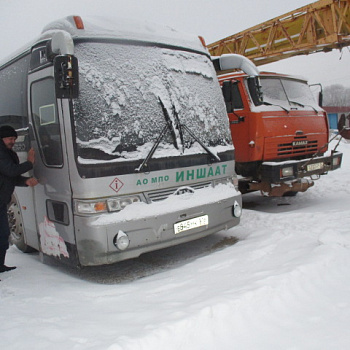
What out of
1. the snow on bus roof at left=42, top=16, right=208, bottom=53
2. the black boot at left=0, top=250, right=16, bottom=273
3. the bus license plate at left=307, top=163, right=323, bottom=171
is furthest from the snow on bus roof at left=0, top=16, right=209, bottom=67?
the bus license plate at left=307, top=163, right=323, bottom=171

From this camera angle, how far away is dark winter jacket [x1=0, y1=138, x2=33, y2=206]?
401cm

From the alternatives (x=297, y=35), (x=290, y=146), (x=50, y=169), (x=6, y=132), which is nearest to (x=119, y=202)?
(x=50, y=169)

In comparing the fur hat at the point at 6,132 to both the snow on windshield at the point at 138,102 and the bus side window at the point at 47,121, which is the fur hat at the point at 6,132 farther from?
the snow on windshield at the point at 138,102

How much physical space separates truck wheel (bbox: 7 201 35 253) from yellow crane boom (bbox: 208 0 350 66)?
8219mm

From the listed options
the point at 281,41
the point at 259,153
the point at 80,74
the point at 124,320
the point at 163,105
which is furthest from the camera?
the point at 281,41

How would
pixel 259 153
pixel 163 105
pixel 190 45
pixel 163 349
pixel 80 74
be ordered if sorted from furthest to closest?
pixel 259 153 < pixel 190 45 < pixel 163 105 < pixel 80 74 < pixel 163 349

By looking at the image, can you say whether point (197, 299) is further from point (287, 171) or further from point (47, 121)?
point (287, 171)

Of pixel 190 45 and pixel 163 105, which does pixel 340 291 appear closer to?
pixel 163 105

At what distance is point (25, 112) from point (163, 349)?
10.6 ft

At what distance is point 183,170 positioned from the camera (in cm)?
423

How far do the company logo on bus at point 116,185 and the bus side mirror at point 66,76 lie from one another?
3.02ft

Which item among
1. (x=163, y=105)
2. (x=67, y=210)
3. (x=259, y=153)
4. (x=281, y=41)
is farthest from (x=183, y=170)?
(x=281, y=41)

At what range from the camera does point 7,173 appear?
4.02m

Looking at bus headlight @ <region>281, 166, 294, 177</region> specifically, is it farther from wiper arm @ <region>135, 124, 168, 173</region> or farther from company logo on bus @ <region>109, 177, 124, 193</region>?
company logo on bus @ <region>109, 177, 124, 193</region>
